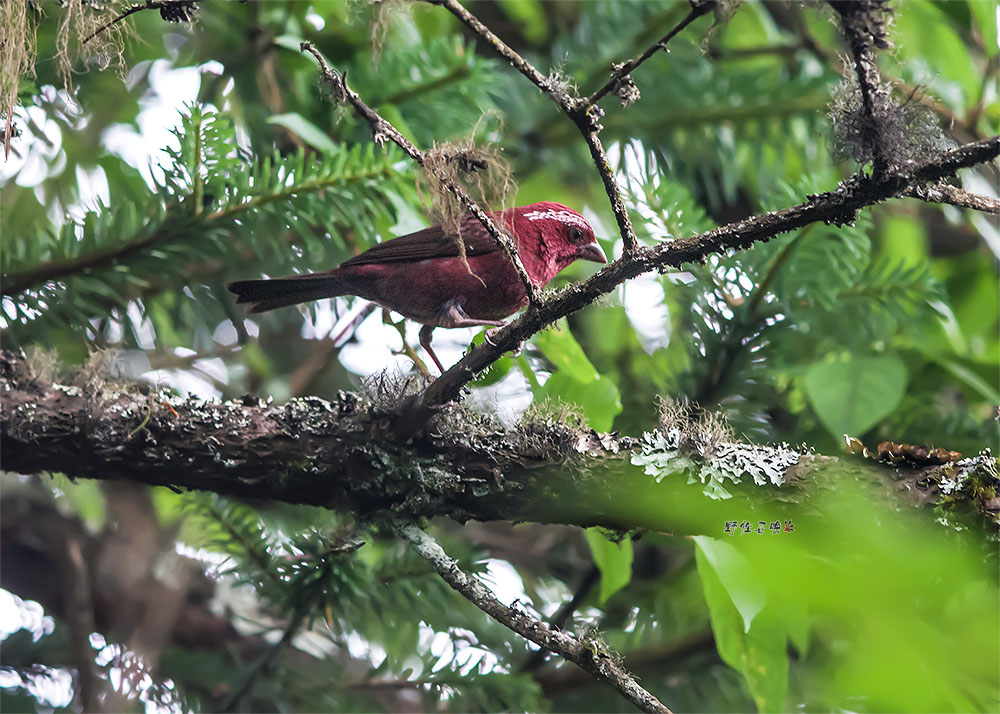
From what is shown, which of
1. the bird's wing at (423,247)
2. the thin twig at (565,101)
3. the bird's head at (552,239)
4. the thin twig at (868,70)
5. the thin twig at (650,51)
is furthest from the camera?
the bird's head at (552,239)

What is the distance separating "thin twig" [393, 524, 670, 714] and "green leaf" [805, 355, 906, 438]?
926 millimetres

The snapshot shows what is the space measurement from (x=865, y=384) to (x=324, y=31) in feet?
5.89

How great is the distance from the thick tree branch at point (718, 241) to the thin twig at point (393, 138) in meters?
0.07

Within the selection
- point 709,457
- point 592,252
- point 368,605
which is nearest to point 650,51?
point 709,457

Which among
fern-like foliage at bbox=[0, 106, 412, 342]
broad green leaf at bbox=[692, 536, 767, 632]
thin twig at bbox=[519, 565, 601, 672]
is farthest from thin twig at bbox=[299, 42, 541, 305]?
thin twig at bbox=[519, 565, 601, 672]

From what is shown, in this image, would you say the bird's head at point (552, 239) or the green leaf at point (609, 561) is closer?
the green leaf at point (609, 561)

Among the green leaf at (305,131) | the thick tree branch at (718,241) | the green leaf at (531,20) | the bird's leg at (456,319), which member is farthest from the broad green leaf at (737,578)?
the green leaf at (531,20)

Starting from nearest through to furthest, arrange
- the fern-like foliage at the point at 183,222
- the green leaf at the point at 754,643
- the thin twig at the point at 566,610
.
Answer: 1. the green leaf at the point at 754,643
2. the fern-like foliage at the point at 183,222
3. the thin twig at the point at 566,610

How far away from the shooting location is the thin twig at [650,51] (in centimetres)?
112

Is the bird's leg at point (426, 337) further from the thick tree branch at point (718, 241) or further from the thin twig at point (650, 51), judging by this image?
the thin twig at point (650, 51)

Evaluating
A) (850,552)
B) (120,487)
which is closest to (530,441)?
(850,552)

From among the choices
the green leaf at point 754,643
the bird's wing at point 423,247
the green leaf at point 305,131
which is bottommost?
the green leaf at point 754,643

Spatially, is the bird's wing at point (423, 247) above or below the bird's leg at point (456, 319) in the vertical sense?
above

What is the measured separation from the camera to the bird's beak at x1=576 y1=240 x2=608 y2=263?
237 cm
